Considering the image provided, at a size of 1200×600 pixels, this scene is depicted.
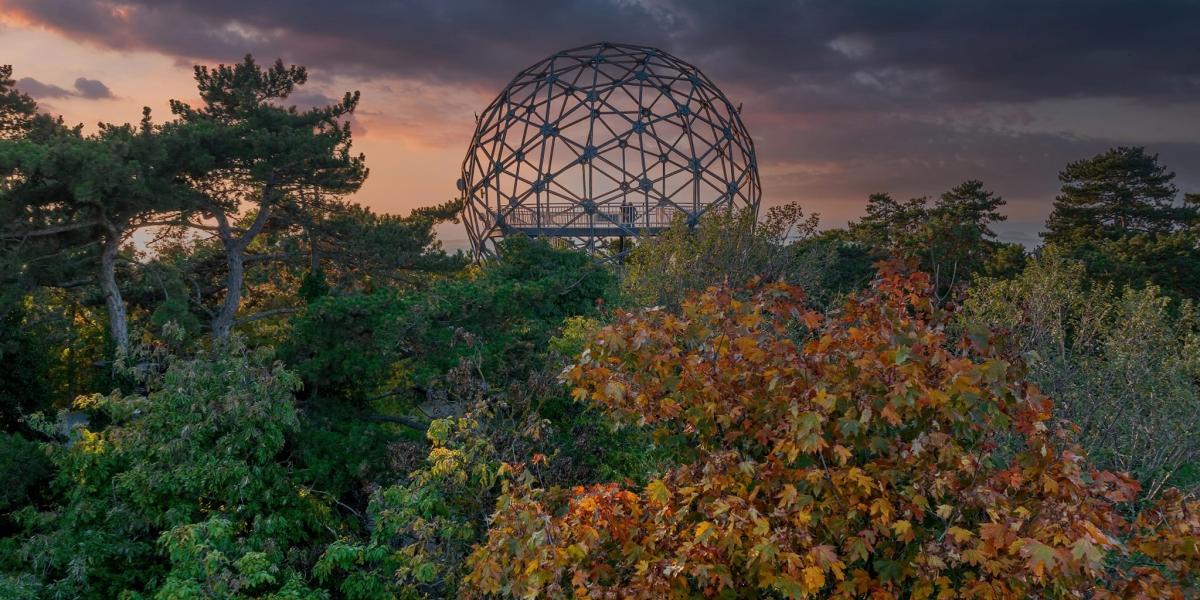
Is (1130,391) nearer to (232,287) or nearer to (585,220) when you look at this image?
(585,220)

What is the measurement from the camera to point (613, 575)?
6.19 meters

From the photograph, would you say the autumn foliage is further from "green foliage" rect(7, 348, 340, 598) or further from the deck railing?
the deck railing

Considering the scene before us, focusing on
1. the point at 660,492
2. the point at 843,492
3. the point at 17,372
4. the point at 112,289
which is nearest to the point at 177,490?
the point at 660,492

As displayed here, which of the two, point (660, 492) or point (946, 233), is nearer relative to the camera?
point (660, 492)

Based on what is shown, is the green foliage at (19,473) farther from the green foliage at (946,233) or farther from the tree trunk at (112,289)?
the green foliage at (946,233)

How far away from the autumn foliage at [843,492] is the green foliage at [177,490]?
5.48m

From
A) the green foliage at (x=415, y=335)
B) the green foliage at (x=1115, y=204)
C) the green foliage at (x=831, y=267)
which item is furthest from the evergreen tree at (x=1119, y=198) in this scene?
the green foliage at (x=415, y=335)

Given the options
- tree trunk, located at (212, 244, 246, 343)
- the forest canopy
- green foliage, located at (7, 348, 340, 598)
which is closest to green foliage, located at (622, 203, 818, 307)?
the forest canopy

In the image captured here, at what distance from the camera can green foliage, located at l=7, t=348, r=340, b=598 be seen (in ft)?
33.1

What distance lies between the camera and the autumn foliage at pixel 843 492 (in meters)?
4.96

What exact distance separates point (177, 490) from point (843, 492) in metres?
9.40

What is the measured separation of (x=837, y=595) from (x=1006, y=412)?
204cm

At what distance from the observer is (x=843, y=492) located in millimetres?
5477

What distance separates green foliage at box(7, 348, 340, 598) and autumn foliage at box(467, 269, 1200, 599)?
18.0ft
